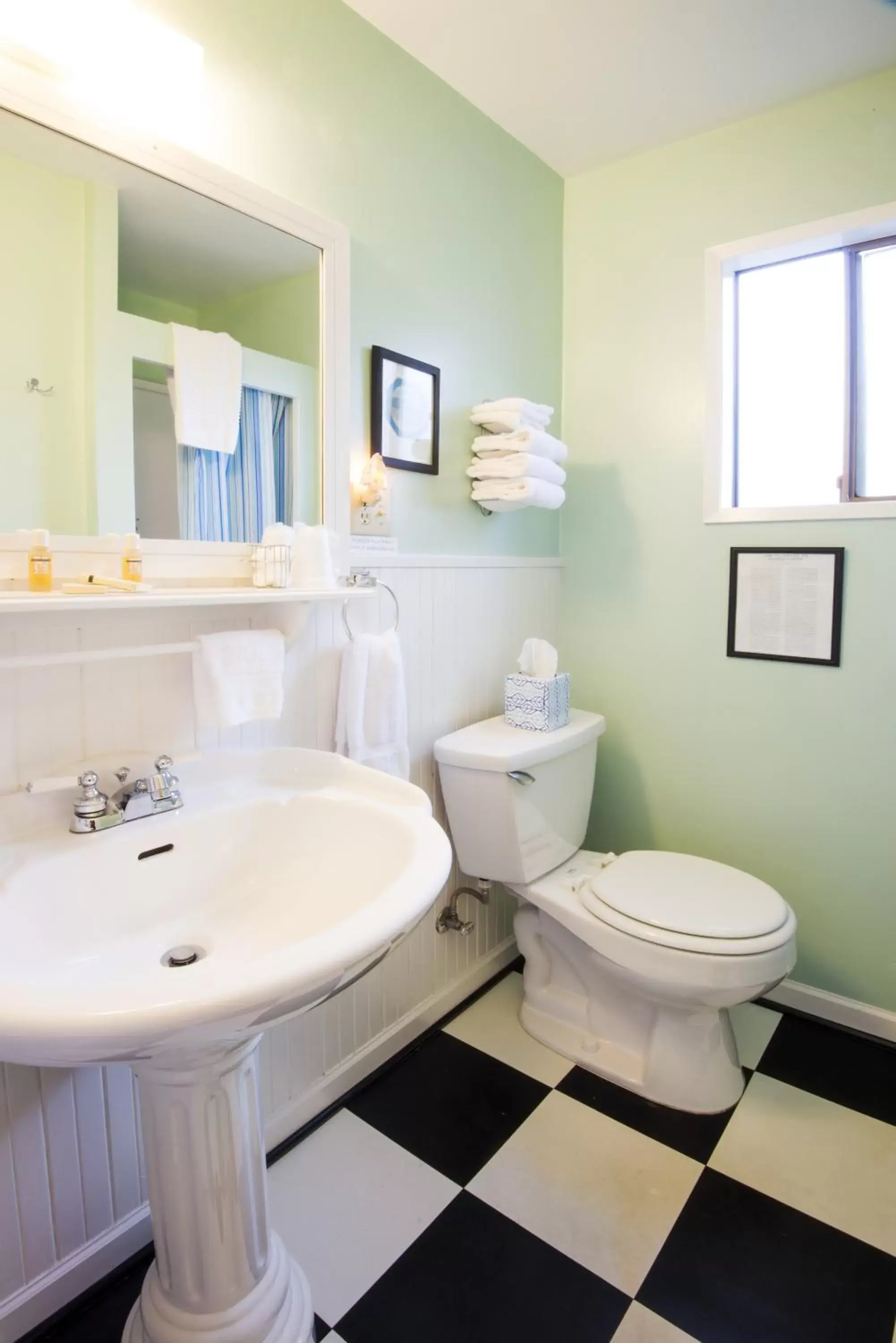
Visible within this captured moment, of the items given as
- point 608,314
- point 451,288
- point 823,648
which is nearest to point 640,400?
point 608,314

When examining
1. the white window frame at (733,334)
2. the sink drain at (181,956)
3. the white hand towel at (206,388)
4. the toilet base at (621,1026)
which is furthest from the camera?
the white window frame at (733,334)

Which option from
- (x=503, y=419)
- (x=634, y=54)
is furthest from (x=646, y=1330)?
(x=634, y=54)

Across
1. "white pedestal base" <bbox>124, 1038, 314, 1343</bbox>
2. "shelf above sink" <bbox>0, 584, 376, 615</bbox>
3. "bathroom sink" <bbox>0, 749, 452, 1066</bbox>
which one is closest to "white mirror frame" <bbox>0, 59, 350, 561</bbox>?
"shelf above sink" <bbox>0, 584, 376, 615</bbox>

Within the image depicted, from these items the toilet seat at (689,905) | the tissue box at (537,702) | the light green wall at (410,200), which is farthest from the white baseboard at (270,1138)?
the light green wall at (410,200)

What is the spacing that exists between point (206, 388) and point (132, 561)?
1.16ft

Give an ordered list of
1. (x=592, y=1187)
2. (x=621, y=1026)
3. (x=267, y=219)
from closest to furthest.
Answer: (x=267, y=219) < (x=592, y=1187) < (x=621, y=1026)

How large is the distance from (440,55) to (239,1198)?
2.17m

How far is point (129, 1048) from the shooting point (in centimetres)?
62

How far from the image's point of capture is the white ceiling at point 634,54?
1428 mm

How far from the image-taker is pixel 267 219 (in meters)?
1.26

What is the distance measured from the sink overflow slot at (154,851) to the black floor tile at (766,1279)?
1.05 metres

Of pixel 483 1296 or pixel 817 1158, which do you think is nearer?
pixel 483 1296

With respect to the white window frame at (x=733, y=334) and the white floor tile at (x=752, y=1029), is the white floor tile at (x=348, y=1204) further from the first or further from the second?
the white window frame at (x=733, y=334)

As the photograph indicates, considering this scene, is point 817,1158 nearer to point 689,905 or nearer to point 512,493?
point 689,905
